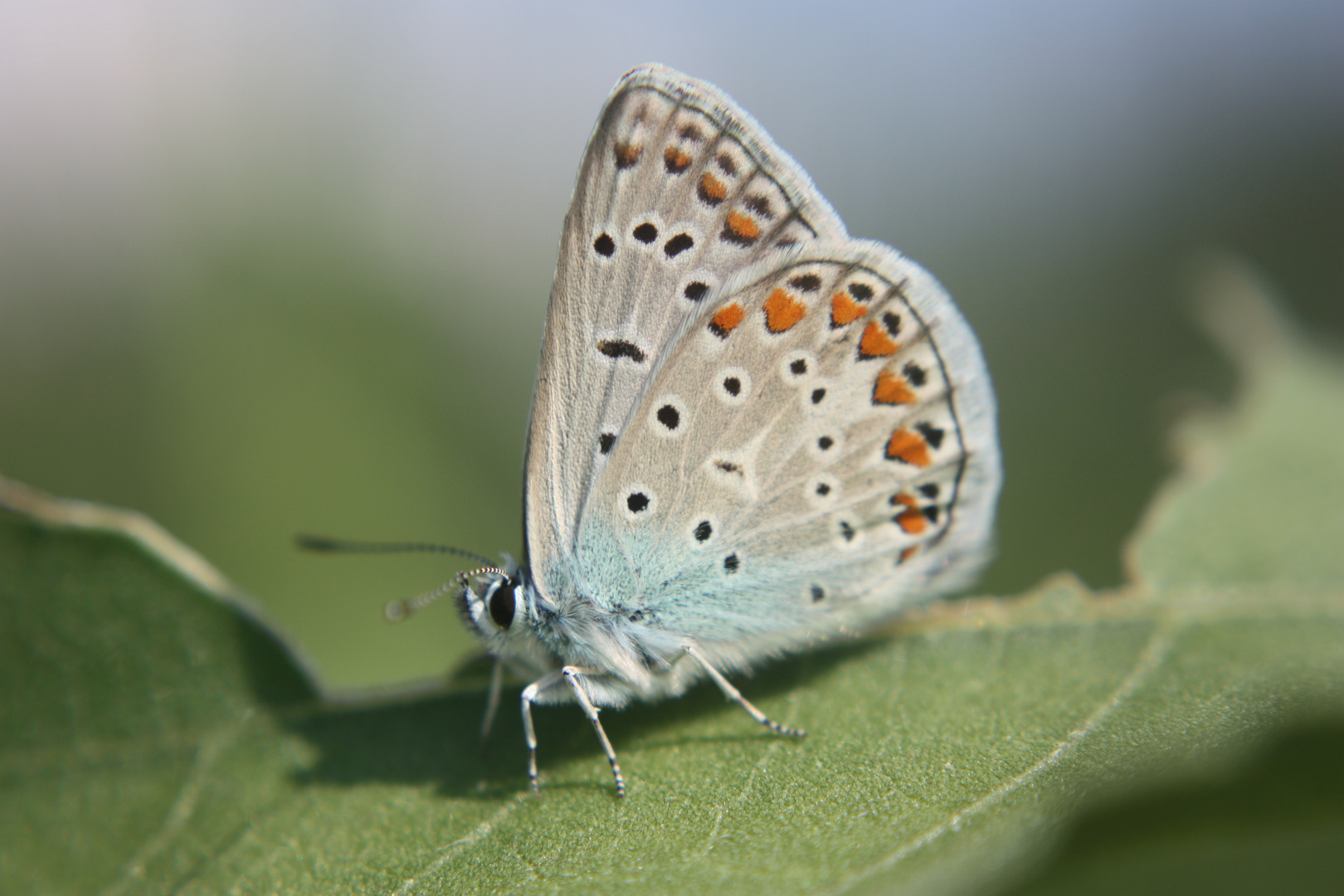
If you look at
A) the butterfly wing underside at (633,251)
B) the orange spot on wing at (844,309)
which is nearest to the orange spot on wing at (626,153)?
the butterfly wing underside at (633,251)

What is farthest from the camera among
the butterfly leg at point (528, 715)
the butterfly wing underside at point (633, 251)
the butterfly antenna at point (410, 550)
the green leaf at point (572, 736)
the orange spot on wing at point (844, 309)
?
the butterfly antenna at point (410, 550)

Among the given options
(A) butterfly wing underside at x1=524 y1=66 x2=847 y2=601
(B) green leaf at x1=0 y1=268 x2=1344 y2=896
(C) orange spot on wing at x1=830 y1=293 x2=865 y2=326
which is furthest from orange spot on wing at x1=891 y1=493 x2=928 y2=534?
(A) butterfly wing underside at x1=524 y1=66 x2=847 y2=601

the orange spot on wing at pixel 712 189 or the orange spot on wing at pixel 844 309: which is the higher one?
the orange spot on wing at pixel 712 189

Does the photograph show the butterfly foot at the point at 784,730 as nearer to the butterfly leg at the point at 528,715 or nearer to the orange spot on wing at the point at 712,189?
the butterfly leg at the point at 528,715

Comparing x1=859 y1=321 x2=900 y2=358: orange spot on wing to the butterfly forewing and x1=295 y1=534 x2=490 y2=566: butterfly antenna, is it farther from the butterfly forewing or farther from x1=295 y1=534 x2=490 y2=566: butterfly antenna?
x1=295 y1=534 x2=490 y2=566: butterfly antenna

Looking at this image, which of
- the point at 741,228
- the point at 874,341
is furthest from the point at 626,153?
the point at 874,341

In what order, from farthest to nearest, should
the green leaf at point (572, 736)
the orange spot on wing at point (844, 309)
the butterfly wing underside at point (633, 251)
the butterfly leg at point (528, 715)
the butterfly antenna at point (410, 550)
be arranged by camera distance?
the butterfly antenna at point (410, 550) → the orange spot on wing at point (844, 309) → the butterfly wing underside at point (633, 251) → the butterfly leg at point (528, 715) → the green leaf at point (572, 736)

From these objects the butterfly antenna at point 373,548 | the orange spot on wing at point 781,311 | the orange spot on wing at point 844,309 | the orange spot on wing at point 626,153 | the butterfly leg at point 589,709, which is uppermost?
the orange spot on wing at point 626,153
